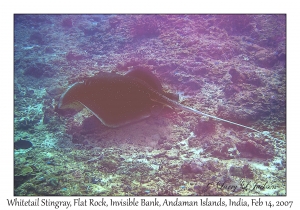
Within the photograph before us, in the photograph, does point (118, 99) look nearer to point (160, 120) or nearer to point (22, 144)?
point (160, 120)

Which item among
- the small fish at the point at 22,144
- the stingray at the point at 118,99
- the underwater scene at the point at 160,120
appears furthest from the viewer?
the small fish at the point at 22,144

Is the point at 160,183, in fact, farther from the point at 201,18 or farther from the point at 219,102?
the point at 201,18

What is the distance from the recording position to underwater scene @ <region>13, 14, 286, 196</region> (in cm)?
354

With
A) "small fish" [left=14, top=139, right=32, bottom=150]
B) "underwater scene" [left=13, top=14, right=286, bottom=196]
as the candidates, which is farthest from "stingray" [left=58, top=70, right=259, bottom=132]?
"small fish" [left=14, top=139, right=32, bottom=150]

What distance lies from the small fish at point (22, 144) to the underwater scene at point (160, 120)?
2cm

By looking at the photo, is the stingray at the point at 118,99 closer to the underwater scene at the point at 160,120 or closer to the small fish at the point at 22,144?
the underwater scene at the point at 160,120

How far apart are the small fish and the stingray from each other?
46.3 inches

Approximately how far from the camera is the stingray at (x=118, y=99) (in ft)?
14.1

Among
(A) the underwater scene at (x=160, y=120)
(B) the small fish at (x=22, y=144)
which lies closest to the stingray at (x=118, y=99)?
(A) the underwater scene at (x=160, y=120)

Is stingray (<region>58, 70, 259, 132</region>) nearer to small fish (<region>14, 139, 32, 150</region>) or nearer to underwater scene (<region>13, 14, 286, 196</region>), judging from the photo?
underwater scene (<region>13, 14, 286, 196</region>)

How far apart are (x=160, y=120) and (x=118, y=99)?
4.10 feet

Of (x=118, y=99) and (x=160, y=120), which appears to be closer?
(x=118, y=99)

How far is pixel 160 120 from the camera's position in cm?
505

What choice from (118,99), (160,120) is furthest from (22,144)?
(160,120)
